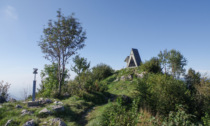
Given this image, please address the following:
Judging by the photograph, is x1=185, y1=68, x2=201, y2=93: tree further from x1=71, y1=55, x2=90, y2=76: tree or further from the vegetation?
x1=71, y1=55, x2=90, y2=76: tree

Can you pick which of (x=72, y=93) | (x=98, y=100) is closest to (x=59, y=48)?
(x=72, y=93)

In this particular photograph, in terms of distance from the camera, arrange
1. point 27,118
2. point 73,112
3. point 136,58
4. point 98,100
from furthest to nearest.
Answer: point 136,58, point 98,100, point 73,112, point 27,118

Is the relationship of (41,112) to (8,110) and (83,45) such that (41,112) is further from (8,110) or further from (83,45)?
(83,45)

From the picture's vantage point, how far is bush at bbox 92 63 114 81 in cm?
2090

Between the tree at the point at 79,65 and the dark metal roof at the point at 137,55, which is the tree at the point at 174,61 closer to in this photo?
the dark metal roof at the point at 137,55

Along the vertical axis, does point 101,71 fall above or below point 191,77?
above

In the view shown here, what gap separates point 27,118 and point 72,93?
5560 millimetres

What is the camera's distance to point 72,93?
36.5ft

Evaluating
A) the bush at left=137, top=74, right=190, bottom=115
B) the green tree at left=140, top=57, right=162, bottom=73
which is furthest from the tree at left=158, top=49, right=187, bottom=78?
the bush at left=137, top=74, right=190, bottom=115

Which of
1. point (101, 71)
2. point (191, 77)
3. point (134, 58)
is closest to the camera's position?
point (191, 77)

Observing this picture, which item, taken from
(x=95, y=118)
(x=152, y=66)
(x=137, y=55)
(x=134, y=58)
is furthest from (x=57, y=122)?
(x=137, y=55)

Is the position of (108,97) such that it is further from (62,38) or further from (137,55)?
(137,55)

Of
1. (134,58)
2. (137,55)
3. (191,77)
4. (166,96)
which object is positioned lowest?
(166,96)

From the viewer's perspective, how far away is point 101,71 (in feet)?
69.3
